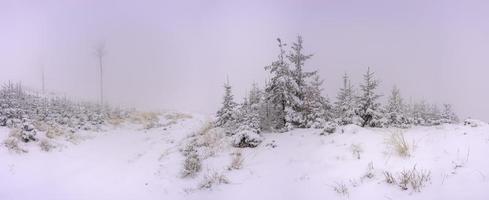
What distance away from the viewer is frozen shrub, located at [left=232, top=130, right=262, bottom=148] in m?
11.4

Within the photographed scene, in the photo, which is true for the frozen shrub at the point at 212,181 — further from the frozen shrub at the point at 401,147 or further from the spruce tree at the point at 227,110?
the spruce tree at the point at 227,110

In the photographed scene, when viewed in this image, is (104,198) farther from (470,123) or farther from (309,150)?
(470,123)

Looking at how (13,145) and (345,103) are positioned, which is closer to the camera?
(13,145)

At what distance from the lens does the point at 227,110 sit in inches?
570

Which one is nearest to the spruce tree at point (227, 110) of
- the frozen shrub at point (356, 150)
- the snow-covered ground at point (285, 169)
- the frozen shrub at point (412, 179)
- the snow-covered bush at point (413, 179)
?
the snow-covered ground at point (285, 169)

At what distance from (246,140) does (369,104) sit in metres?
4.84

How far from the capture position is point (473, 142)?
7168 millimetres

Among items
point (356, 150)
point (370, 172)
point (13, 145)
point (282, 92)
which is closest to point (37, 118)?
point (13, 145)

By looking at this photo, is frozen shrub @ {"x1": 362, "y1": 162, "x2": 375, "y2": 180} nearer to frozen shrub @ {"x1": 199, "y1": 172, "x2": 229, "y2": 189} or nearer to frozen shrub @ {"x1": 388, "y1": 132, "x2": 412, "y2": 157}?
frozen shrub @ {"x1": 388, "y1": 132, "x2": 412, "y2": 157}

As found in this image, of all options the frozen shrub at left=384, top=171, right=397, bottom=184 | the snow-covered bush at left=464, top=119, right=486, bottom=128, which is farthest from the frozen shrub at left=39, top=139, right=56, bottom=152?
the snow-covered bush at left=464, top=119, right=486, bottom=128

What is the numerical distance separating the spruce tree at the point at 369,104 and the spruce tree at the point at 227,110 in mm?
4477

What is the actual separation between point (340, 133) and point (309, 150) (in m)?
1.20

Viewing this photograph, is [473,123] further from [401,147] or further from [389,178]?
[389,178]

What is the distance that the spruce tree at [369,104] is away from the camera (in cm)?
1320
